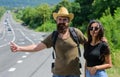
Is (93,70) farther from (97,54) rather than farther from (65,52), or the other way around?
(65,52)

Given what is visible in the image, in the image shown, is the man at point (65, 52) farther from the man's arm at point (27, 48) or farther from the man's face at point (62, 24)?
the man's arm at point (27, 48)

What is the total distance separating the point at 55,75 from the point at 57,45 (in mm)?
439

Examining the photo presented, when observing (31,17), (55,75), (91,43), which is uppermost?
(91,43)

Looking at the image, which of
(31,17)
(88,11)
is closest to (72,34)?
(88,11)

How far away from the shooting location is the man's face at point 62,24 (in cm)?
723

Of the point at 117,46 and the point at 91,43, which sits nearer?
the point at 91,43

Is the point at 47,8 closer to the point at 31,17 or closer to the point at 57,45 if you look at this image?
the point at 31,17

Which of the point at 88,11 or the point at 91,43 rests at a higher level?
the point at 91,43

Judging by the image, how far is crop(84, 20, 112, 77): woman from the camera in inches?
272

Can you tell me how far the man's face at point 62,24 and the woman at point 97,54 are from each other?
0.40 metres

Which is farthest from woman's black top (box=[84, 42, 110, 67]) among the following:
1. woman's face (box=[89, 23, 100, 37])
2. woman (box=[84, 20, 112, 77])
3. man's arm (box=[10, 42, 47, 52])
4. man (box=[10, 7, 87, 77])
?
man's arm (box=[10, 42, 47, 52])

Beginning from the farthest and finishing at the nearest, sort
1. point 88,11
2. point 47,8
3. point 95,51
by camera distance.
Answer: point 47,8
point 88,11
point 95,51

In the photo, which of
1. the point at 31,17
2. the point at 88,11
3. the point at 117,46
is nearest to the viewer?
the point at 117,46

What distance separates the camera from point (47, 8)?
5177 inches
